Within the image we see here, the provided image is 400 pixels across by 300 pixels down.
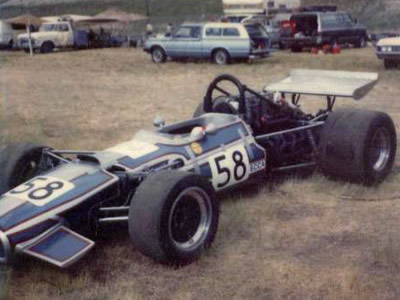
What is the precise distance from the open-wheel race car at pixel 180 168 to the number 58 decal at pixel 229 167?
0.01 metres

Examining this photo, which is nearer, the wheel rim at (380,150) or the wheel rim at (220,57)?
the wheel rim at (380,150)

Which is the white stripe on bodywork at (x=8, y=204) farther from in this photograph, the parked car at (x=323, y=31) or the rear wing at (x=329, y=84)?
the parked car at (x=323, y=31)

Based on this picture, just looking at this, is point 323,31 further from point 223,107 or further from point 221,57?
point 223,107

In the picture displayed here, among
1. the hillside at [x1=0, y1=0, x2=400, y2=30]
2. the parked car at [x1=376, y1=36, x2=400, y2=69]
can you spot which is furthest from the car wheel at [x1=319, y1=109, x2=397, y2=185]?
the hillside at [x1=0, y1=0, x2=400, y2=30]

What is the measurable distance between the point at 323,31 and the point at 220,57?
Answer: 536cm

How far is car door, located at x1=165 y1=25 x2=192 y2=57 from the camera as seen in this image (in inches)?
812

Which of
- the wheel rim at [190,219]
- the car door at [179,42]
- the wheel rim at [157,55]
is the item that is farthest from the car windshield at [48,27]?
the wheel rim at [190,219]

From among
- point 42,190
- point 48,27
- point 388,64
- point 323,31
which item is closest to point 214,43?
point 323,31

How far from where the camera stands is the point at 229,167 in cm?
556

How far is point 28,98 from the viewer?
1366 centimetres

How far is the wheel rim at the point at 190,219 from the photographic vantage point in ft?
14.6

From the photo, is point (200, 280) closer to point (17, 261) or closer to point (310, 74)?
point (17, 261)

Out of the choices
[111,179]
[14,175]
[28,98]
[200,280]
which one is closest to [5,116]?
[28,98]

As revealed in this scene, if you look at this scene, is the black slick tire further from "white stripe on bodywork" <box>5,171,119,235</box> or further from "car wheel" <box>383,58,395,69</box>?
"car wheel" <box>383,58,395,69</box>
